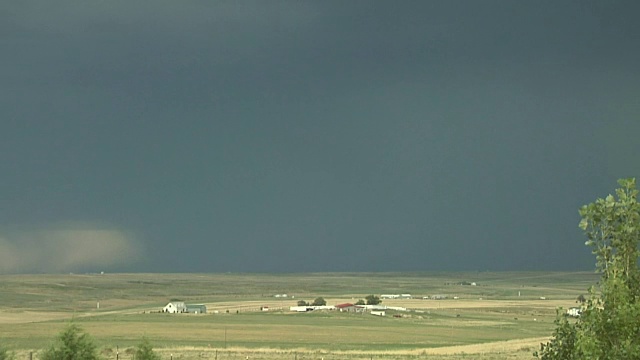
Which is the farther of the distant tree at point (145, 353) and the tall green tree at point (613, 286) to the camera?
the distant tree at point (145, 353)

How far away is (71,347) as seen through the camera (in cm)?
2481

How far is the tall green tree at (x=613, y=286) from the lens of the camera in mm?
14719

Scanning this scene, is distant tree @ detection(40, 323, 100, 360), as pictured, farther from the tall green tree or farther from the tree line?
the tall green tree

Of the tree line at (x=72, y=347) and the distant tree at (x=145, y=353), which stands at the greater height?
the tree line at (x=72, y=347)

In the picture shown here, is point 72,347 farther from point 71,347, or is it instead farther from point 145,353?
point 145,353

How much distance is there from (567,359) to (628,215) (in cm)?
270

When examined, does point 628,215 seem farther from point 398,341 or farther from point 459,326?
point 459,326

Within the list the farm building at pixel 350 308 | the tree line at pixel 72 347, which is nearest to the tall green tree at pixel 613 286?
the tree line at pixel 72 347

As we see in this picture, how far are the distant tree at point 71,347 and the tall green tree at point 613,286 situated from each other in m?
13.8

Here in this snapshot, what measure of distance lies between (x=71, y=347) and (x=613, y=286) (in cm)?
1505

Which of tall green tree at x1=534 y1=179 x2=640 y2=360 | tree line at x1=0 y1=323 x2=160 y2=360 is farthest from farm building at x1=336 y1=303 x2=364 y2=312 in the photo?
tall green tree at x1=534 y1=179 x2=640 y2=360

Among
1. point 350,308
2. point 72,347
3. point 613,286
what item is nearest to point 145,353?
point 72,347

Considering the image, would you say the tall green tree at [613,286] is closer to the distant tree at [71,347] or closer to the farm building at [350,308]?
the distant tree at [71,347]

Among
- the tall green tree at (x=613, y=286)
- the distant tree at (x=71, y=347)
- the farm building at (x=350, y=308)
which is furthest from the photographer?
the farm building at (x=350, y=308)
